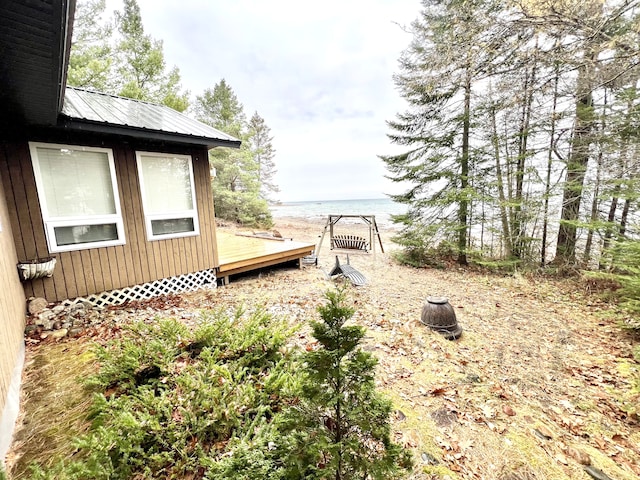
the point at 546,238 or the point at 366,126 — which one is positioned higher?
the point at 366,126

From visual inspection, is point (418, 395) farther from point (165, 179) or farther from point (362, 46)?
point (362, 46)

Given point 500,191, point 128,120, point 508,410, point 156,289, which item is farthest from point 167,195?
point 500,191

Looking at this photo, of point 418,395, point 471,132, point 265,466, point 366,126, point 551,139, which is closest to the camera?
point 265,466

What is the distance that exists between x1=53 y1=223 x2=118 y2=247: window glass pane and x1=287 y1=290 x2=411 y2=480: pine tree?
4634 mm

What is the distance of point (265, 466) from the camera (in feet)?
4.45

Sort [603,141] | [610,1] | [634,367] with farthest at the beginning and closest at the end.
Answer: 1. [603,141]
2. [610,1]
3. [634,367]

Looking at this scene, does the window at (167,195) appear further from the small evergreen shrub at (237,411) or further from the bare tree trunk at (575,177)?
the bare tree trunk at (575,177)

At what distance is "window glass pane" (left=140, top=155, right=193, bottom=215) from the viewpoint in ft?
15.2

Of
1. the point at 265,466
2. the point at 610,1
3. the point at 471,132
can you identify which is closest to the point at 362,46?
the point at 471,132

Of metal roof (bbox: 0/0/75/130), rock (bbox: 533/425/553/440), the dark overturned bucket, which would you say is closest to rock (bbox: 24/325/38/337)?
metal roof (bbox: 0/0/75/130)

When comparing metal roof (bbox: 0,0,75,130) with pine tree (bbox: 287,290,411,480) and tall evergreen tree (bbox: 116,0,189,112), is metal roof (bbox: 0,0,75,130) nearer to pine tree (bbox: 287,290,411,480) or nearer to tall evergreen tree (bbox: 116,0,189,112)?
pine tree (bbox: 287,290,411,480)

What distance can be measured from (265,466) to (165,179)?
4932 millimetres

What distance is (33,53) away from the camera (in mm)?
1956

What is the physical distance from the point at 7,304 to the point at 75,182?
7.49ft
